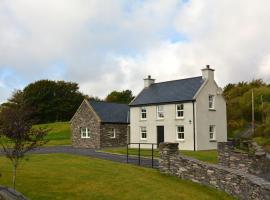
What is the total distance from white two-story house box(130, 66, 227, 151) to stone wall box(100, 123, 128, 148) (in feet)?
6.96

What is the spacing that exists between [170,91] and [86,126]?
444 inches

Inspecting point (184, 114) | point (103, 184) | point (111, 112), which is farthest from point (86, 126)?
point (103, 184)

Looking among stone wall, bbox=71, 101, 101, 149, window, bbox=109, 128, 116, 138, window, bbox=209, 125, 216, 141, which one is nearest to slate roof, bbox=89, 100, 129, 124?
stone wall, bbox=71, 101, 101, 149

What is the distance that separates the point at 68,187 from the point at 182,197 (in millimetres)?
4682

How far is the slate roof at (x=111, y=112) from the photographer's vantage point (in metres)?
42.7

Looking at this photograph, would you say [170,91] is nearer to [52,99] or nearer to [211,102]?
[211,102]

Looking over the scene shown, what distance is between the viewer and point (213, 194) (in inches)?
599

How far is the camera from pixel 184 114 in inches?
1436

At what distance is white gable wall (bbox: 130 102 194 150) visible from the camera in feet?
118

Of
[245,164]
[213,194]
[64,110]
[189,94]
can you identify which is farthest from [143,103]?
[64,110]

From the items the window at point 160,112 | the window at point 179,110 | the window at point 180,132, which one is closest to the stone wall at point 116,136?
the window at point 160,112

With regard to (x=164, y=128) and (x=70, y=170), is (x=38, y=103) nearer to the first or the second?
(x=164, y=128)

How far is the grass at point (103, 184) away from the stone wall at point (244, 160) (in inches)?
163

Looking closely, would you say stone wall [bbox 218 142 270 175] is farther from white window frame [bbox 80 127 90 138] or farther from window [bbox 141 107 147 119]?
white window frame [bbox 80 127 90 138]
